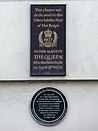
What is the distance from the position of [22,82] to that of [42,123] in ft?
3.28

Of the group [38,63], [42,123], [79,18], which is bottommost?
[42,123]

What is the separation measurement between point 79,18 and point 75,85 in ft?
4.84

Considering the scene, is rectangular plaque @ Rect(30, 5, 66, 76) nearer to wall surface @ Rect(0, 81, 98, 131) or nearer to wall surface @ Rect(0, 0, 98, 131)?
wall surface @ Rect(0, 0, 98, 131)

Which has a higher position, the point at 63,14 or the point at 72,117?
the point at 63,14

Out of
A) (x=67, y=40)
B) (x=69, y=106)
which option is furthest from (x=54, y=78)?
(x=67, y=40)

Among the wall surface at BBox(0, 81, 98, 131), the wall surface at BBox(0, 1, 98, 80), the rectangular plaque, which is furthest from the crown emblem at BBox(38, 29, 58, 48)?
the wall surface at BBox(0, 81, 98, 131)

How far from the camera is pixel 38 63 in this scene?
49.0 ft

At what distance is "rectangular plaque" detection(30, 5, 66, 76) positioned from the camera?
48.9 ft

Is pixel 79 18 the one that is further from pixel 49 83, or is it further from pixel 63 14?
pixel 49 83

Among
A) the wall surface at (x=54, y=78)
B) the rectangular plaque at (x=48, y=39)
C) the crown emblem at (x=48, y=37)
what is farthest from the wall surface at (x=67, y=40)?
the crown emblem at (x=48, y=37)

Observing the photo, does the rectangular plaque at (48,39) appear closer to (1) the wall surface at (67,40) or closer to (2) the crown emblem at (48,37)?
(2) the crown emblem at (48,37)

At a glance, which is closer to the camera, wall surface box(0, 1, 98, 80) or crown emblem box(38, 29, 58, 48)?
wall surface box(0, 1, 98, 80)

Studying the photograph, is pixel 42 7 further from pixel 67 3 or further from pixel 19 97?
pixel 19 97

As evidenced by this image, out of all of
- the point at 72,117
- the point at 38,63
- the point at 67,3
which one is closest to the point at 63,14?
the point at 67,3
